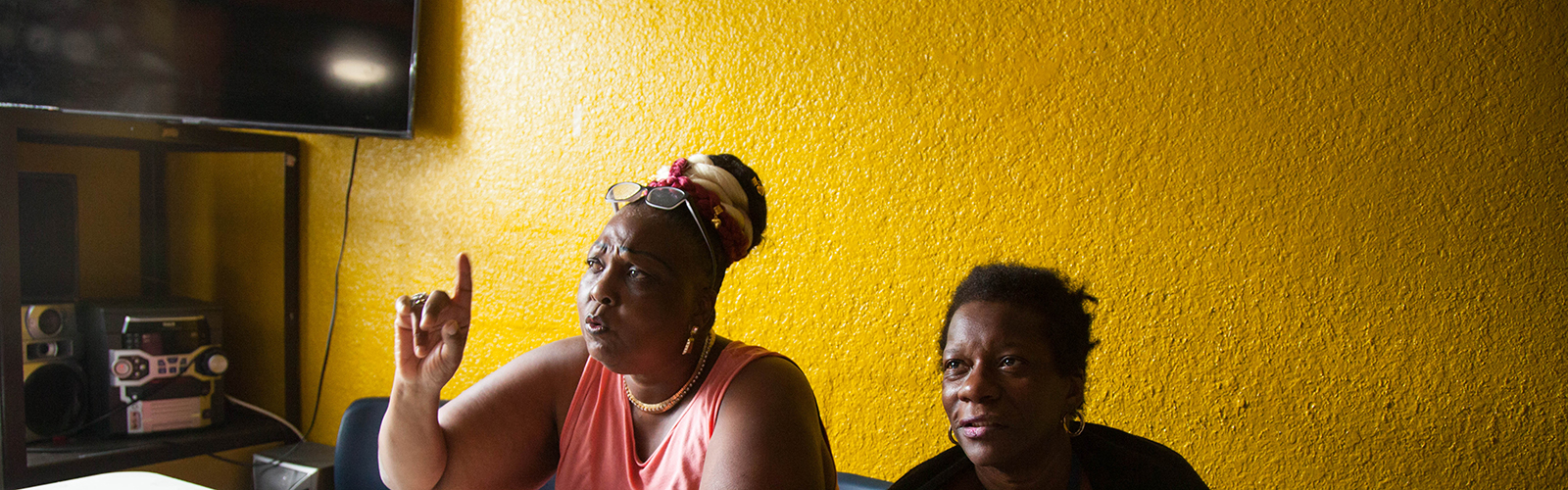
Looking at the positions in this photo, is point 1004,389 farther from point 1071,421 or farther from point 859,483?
point 859,483

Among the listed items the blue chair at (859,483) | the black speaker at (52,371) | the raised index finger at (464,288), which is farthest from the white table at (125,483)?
the blue chair at (859,483)

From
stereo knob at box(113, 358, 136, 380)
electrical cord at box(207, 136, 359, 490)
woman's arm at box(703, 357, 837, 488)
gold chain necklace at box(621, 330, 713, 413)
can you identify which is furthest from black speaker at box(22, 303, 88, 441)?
woman's arm at box(703, 357, 837, 488)

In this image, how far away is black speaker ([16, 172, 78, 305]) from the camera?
276 cm

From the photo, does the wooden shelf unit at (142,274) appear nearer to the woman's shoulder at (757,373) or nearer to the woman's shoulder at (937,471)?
the woman's shoulder at (757,373)

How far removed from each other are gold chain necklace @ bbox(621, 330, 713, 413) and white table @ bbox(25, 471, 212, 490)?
830 millimetres

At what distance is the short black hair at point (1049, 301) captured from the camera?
53.6 inches

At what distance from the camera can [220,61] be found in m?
2.63

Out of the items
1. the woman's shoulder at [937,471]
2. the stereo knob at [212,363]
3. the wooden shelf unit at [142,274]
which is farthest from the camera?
the stereo knob at [212,363]

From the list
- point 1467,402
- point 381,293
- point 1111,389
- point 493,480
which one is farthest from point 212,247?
point 1467,402

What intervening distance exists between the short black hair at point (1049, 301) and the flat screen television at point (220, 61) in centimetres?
208

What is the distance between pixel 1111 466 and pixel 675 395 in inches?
28.1

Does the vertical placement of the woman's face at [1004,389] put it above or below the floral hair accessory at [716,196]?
below

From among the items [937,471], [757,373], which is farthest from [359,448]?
[937,471]

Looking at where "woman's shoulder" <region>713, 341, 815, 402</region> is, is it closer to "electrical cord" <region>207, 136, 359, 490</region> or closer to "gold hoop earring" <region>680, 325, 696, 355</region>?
"gold hoop earring" <region>680, 325, 696, 355</region>
